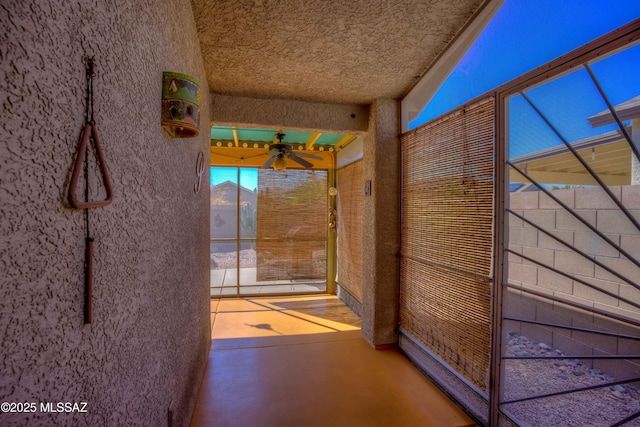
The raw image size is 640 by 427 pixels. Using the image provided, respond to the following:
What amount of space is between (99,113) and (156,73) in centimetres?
50

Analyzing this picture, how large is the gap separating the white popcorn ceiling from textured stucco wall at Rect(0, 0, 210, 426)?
21.5 inches

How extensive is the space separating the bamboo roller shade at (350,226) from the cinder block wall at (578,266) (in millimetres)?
1978

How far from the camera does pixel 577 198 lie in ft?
8.84

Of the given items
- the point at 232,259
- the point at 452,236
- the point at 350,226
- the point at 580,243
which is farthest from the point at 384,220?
the point at 232,259

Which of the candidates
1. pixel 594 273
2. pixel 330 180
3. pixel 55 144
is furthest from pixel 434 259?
pixel 330 180

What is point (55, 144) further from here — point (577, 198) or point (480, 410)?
point (577, 198)

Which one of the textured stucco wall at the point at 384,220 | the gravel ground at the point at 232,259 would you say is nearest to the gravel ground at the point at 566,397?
the textured stucco wall at the point at 384,220

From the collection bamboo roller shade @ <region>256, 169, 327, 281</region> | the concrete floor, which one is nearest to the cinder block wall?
bamboo roller shade @ <region>256, 169, 327, 281</region>

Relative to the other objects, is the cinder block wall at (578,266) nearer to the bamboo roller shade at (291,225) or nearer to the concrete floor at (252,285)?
the bamboo roller shade at (291,225)

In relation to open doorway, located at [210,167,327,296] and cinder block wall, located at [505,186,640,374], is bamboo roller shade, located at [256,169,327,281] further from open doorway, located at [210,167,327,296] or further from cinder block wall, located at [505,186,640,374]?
cinder block wall, located at [505,186,640,374]

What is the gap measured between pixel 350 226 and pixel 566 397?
3.00 metres

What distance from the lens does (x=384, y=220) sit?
2.86 meters

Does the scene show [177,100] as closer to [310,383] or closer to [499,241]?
[499,241]

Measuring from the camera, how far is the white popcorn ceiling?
5.69 feet
